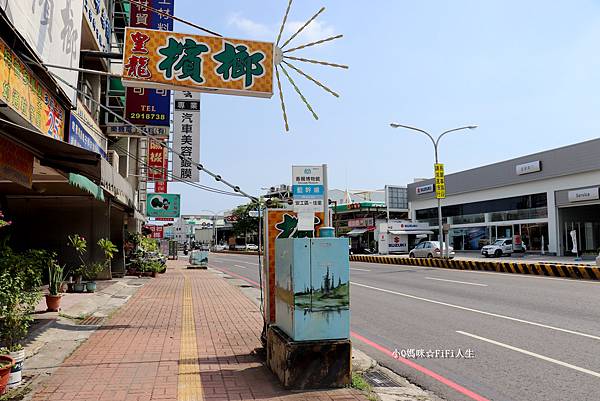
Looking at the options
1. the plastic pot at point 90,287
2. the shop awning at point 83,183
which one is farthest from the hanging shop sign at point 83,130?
the plastic pot at point 90,287

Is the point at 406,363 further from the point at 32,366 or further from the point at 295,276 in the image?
the point at 32,366

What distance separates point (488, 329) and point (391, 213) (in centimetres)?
5732

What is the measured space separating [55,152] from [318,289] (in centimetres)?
475

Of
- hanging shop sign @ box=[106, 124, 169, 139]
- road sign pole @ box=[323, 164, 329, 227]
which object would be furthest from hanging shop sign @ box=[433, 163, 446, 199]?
road sign pole @ box=[323, 164, 329, 227]

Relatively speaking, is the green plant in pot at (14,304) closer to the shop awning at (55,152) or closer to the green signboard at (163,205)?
the shop awning at (55,152)

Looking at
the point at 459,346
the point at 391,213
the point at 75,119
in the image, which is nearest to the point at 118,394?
the point at 459,346

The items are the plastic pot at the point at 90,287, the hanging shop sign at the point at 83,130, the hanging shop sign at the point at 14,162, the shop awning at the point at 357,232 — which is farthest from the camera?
the shop awning at the point at 357,232

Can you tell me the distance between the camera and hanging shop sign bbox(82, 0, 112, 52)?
13727 mm

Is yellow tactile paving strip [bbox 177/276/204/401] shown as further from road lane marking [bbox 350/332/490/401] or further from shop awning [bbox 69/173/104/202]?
shop awning [bbox 69/173/104/202]

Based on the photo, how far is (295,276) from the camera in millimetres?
5473

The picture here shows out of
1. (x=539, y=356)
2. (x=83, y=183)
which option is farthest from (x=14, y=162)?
(x=539, y=356)

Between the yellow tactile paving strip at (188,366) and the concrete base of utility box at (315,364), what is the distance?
0.96 m

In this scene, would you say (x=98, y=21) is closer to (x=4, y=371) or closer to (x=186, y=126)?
(x=186, y=126)

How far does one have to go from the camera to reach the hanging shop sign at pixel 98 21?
13.7m
